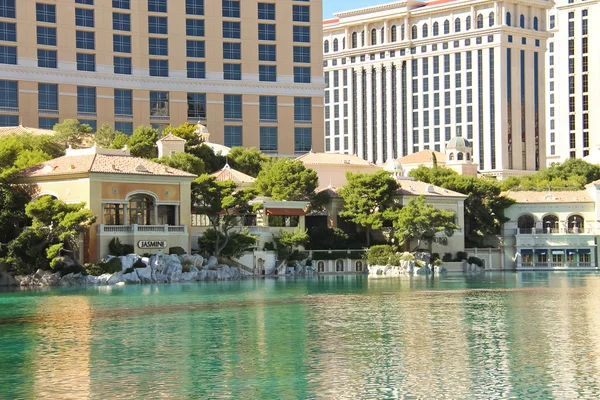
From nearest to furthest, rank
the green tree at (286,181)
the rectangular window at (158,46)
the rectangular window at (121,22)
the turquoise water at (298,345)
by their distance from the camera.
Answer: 1. the turquoise water at (298,345)
2. the green tree at (286,181)
3. the rectangular window at (121,22)
4. the rectangular window at (158,46)

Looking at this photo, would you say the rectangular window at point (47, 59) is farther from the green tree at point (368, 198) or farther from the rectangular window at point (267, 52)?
the green tree at point (368, 198)

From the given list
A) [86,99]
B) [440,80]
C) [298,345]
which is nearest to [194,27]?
[86,99]

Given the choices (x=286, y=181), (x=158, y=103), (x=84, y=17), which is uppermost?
(x=84, y=17)

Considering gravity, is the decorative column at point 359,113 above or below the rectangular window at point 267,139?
above

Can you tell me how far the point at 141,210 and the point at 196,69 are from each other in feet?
98.7

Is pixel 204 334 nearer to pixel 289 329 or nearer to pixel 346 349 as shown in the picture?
pixel 289 329

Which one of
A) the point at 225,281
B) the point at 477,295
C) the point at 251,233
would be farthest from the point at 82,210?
the point at 477,295

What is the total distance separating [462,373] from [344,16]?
14452 centimetres

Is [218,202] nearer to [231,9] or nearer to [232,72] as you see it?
[232,72]

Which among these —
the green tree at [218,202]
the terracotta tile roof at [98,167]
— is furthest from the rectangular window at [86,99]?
the green tree at [218,202]

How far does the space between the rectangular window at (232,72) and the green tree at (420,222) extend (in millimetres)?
22228

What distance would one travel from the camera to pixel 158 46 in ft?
316

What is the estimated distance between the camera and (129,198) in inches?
2699

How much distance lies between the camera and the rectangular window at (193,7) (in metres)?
97.1
